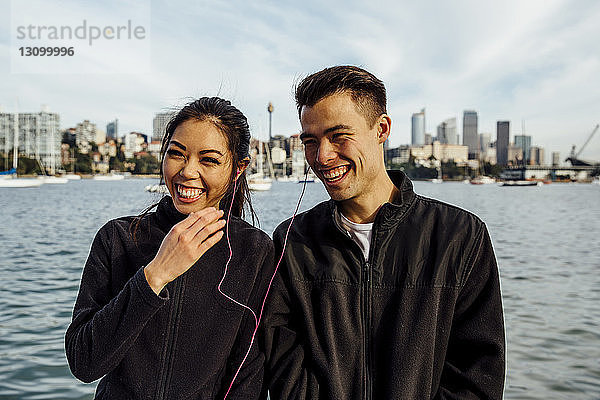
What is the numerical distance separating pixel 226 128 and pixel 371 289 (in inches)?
40.3

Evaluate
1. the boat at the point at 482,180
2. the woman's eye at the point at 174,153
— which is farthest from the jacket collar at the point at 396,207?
the boat at the point at 482,180

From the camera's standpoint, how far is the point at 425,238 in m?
2.50

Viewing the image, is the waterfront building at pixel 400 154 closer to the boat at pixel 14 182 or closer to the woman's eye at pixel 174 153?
the boat at pixel 14 182

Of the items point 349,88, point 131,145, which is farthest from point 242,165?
point 131,145

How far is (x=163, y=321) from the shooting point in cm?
242

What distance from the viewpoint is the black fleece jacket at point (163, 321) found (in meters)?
2.16

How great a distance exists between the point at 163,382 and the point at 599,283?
14851 mm

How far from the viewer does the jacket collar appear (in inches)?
98.3

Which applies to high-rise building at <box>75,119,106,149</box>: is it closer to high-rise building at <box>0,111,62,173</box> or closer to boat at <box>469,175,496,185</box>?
high-rise building at <box>0,111,62,173</box>

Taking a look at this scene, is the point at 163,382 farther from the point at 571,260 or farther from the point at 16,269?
the point at 571,260

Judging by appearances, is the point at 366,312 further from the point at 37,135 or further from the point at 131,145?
the point at 131,145

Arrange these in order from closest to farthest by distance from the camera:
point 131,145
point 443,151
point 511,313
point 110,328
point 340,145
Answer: point 110,328 < point 340,145 < point 511,313 < point 131,145 < point 443,151

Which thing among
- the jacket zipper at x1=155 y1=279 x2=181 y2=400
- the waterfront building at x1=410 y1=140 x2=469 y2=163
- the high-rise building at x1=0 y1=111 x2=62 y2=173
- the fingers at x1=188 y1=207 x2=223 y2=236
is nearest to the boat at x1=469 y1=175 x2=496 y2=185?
the waterfront building at x1=410 y1=140 x2=469 y2=163

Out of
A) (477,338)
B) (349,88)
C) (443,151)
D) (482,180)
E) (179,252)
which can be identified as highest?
(443,151)
